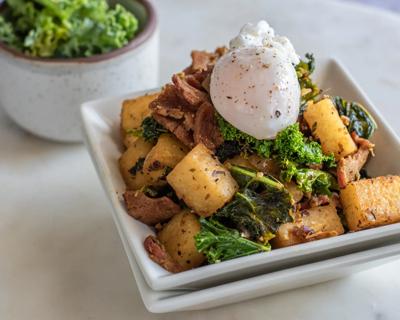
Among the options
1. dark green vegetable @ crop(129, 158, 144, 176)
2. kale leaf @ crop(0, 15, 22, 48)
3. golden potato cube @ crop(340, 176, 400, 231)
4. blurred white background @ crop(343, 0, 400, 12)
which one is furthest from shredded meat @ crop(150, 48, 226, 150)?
blurred white background @ crop(343, 0, 400, 12)

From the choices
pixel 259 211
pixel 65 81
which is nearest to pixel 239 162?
pixel 259 211

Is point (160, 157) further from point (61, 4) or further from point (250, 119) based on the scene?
point (61, 4)

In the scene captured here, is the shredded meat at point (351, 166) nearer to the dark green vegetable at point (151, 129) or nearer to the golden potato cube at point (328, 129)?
the golden potato cube at point (328, 129)

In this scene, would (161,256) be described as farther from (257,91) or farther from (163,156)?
(257,91)

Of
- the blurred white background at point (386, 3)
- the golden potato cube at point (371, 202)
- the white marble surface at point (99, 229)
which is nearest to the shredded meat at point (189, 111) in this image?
the golden potato cube at point (371, 202)

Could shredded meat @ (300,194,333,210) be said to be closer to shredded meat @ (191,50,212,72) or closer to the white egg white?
the white egg white
